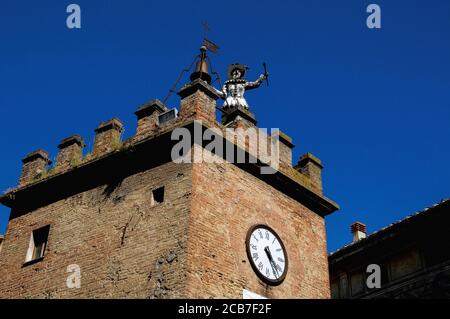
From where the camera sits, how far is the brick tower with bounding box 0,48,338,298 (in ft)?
44.5

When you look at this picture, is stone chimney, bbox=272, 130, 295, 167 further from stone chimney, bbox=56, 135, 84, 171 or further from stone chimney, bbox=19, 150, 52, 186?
stone chimney, bbox=19, 150, 52, 186

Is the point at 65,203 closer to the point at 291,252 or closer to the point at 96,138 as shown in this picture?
the point at 96,138

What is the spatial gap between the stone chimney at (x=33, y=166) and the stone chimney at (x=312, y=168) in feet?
21.6

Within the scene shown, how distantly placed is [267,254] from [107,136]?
4.85m

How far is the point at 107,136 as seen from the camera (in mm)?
16109

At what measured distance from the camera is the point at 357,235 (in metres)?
23.9

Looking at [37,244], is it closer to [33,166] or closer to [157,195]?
[33,166]

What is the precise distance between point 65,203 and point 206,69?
16.2 feet

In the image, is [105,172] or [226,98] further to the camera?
[226,98]

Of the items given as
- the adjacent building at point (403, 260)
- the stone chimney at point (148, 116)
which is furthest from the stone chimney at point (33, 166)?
the adjacent building at point (403, 260)

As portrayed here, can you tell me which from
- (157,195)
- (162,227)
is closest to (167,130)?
(157,195)
